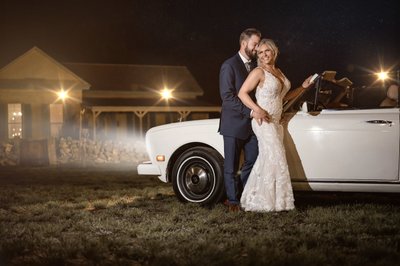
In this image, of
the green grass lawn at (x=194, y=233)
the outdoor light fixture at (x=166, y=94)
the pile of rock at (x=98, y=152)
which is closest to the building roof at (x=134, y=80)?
the outdoor light fixture at (x=166, y=94)

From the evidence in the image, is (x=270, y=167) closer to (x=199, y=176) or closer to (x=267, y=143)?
(x=267, y=143)

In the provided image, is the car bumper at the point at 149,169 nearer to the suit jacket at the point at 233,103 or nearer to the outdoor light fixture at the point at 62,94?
the suit jacket at the point at 233,103

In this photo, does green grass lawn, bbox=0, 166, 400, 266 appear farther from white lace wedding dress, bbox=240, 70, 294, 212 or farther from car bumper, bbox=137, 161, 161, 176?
car bumper, bbox=137, 161, 161, 176

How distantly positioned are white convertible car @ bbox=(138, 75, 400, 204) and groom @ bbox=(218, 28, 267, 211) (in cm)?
36

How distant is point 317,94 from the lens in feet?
22.3

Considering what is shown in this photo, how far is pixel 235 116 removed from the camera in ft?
22.3

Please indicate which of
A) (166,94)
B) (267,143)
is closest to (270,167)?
(267,143)

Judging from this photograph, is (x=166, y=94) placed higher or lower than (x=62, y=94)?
higher

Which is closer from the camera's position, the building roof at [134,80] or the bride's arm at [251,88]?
the bride's arm at [251,88]

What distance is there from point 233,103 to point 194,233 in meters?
1.75

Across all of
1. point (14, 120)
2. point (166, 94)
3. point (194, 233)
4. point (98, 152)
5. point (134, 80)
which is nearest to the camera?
point (194, 233)

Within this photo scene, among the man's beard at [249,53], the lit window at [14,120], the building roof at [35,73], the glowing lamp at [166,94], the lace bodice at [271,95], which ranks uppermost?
the building roof at [35,73]

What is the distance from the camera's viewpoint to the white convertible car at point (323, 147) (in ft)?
20.9

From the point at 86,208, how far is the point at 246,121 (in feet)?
8.65
